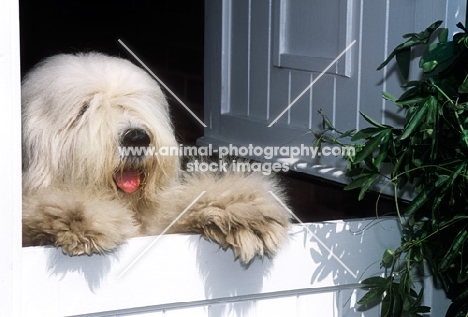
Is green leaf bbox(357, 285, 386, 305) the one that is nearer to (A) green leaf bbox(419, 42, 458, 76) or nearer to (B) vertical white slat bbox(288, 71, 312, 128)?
(A) green leaf bbox(419, 42, 458, 76)

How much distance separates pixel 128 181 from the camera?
149 centimetres

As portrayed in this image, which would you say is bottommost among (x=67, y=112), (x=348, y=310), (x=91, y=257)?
(x=348, y=310)

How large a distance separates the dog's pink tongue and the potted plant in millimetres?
410

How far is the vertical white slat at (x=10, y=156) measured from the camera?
48.2 inches

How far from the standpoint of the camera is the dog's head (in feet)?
4.75

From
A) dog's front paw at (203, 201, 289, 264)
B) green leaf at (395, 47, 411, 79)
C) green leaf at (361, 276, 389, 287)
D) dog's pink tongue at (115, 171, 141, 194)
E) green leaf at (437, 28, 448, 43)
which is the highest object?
green leaf at (437, 28, 448, 43)

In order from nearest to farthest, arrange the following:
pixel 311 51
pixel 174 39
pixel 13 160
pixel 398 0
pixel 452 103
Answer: pixel 13 160 < pixel 452 103 < pixel 398 0 < pixel 311 51 < pixel 174 39

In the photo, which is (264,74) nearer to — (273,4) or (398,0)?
(273,4)

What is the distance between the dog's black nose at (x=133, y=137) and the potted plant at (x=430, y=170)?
1.31 feet

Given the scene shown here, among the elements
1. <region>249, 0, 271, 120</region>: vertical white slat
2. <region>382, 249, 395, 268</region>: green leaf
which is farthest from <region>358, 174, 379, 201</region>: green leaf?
<region>249, 0, 271, 120</region>: vertical white slat

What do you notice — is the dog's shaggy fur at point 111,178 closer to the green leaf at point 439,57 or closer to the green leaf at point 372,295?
the green leaf at point 372,295

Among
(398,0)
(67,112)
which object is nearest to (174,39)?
(398,0)

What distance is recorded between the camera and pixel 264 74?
7.54ft

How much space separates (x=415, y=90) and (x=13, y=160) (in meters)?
0.74
